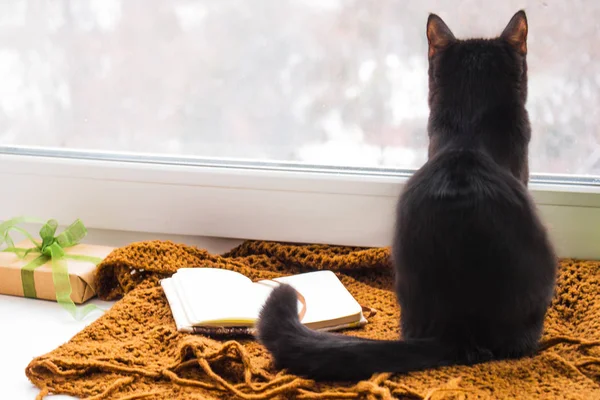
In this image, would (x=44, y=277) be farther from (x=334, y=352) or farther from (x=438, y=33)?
(x=438, y=33)

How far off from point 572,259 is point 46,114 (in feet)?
3.04

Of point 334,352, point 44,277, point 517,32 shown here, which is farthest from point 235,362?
point 517,32

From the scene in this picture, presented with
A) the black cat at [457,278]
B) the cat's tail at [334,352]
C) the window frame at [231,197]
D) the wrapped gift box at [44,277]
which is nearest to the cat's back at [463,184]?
the black cat at [457,278]

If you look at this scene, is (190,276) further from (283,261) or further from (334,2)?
(334,2)

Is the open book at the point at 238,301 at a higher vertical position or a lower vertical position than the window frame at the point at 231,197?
lower

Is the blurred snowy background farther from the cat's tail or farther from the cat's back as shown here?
the cat's tail

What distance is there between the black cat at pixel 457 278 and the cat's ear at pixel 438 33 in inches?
4.9

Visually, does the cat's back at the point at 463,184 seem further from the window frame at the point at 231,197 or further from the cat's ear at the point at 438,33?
the window frame at the point at 231,197

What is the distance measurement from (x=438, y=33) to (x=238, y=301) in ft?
1.44

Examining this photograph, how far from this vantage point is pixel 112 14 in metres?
1.15

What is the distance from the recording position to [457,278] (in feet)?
2.38

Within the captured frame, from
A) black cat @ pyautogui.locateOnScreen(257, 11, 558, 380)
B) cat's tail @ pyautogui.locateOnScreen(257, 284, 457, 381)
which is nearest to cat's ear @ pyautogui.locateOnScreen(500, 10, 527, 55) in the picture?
black cat @ pyautogui.locateOnScreen(257, 11, 558, 380)

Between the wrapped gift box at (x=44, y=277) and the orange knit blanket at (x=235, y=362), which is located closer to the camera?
the orange knit blanket at (x=235, y=362)

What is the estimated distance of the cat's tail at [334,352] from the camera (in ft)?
2.35
